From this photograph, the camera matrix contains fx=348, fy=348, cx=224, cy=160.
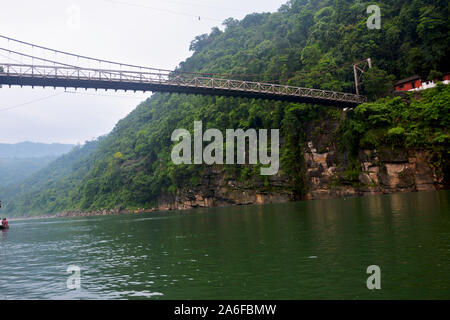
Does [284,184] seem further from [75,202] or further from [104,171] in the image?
[75,202]

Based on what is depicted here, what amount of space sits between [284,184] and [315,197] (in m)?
5.22

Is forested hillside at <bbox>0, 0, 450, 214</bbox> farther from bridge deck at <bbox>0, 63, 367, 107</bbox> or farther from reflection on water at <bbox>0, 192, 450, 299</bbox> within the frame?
reflection on water at <bbox>0, 192, 450, 299</bbox>

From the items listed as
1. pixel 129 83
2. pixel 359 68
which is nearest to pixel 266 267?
pixel 129 83

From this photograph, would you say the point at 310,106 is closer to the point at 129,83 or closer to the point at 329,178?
→ the point at 329,178

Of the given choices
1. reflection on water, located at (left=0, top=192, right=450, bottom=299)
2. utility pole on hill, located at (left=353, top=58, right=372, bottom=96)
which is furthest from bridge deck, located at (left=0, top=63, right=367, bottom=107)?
reflection on water, located at (left=0, top=192, right=450, bottom=299)

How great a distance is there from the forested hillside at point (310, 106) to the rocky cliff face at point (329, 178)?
0.63 meters

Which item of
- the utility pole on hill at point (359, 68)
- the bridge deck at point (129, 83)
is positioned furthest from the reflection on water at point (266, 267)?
the utility pole on hill at point (359, 68)

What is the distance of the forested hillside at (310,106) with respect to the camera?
41938mm

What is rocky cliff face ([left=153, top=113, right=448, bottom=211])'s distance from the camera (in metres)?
39.0

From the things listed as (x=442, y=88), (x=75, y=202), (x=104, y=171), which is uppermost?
(x=442, y=88)

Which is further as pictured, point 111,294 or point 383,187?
point 383,187

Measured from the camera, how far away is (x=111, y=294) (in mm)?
7938
